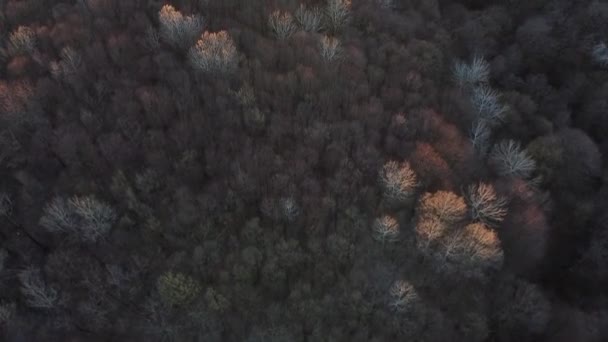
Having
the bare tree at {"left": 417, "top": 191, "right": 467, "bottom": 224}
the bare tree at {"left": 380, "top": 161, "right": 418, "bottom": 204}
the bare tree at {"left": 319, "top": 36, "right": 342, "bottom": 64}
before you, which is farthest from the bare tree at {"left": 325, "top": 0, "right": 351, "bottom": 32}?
the bare tree at {"left": 417, "top": 191, "right": 467, "bottom": 224}

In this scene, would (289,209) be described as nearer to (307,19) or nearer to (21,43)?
(307,19)

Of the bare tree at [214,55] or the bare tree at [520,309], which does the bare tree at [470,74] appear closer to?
the bare tree at [520,309]

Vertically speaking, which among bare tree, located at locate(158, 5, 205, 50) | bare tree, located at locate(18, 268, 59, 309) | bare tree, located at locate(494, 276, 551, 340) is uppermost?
bare tree, located at locate(158, 5, 205, 50)

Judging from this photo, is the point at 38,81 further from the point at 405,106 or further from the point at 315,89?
the point at 405,106

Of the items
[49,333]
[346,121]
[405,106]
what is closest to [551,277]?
[405,106]

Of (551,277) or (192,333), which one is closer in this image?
(192,333)

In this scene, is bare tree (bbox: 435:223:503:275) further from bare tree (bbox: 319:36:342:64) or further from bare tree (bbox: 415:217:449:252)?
bare tree (bbox: 319:36:342:64)

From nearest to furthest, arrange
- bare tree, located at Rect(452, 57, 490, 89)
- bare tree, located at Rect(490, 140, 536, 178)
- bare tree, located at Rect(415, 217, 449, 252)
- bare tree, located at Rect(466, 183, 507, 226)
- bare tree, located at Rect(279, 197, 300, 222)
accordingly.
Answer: bare tree, located at Rect(415, 217, 449, 252), bare tree, located at Rect(279, 197, 300, 222), bare tree, located at Rect(466, 183, 507, 226), bare tree, located at Rect(490, 140, 536, 178), bare tree, located at Rect(452, 57, 490, 89)

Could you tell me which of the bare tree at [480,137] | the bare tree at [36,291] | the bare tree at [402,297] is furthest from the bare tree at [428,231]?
the bare tree at [36,291]
